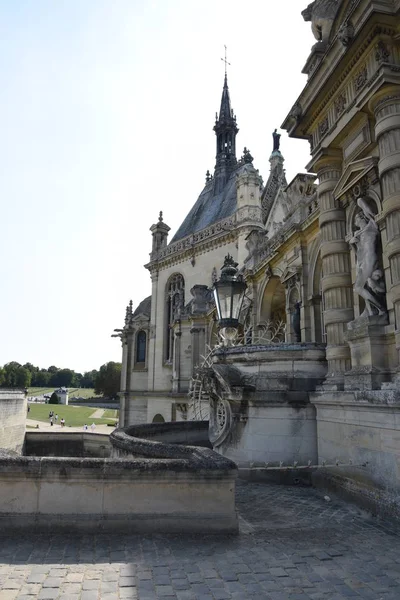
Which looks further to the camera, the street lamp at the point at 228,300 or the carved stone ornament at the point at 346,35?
the street lamp at the point at 228,300

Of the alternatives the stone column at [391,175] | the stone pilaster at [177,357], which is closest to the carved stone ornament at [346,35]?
the stone column at [391,175]

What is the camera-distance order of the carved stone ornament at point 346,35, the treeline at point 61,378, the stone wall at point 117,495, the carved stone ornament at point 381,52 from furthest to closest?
the treeline at point 61,378
the carved stone ornament at point 346,35
the carved stone ornament at point 381,52
the stone wall at point 117,495

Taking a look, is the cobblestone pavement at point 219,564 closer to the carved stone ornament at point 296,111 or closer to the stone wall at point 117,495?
the stone wall at point 117,495

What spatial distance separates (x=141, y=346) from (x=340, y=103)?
42927 millimetres

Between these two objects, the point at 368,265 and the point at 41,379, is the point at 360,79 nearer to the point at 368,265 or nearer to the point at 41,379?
the point at 368,265

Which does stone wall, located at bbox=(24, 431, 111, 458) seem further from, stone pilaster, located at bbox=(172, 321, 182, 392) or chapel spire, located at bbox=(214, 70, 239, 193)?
chapel spire, located at bbox=(214, 70, 239, 193)

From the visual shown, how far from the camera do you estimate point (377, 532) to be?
19.3 ft

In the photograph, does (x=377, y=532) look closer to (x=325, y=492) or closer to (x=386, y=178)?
(x=325, y=492)

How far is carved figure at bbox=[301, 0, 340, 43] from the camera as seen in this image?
9.86 metres

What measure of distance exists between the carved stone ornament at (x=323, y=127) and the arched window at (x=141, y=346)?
41.4 m

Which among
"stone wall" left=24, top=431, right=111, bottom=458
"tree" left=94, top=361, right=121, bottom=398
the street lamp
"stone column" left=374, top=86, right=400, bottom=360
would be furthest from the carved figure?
"tree" left=94, top=361, right=121, bottom=398

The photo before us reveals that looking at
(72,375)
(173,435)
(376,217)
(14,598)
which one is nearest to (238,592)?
(14,598)

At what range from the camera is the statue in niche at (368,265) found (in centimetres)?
788

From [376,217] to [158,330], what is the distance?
40.0 m
